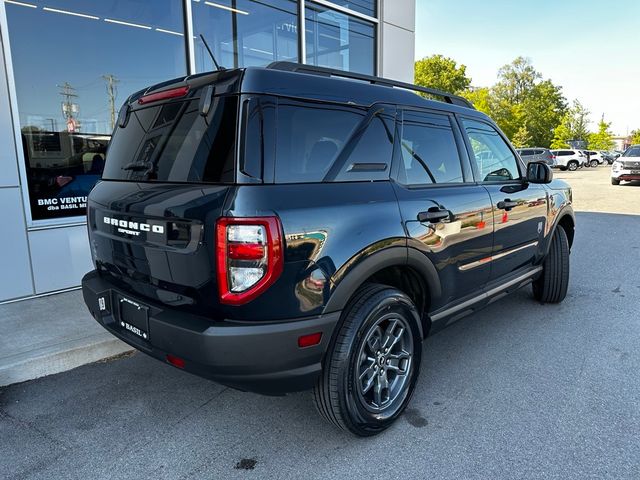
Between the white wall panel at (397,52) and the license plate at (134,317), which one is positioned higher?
the white wall panel at (397,52)

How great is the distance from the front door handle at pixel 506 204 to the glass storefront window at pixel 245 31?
4778 mm

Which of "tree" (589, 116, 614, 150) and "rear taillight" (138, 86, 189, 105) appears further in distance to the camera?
"tree" (589, 116, 614, 150)

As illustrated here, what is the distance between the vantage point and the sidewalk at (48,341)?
3.38 m

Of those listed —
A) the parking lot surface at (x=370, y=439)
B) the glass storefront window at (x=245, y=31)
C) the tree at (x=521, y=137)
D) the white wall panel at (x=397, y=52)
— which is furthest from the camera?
the tree at (x=521, y=137)

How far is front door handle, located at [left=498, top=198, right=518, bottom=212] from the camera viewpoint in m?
3.57

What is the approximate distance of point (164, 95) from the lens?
2553 millimetres

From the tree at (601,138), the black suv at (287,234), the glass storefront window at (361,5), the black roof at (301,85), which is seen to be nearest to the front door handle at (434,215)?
the black suv at (287,234)

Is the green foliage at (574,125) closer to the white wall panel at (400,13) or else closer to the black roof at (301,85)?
the white wall panel at (400,13)

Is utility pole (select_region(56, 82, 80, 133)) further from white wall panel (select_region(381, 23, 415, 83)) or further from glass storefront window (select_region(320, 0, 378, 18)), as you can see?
white wall panel (select_region(381, 23, 415, 83))

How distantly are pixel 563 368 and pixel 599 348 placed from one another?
1.96ft

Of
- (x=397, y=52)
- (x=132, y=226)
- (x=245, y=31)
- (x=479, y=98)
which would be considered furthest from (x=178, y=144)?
(x=479, y=98)

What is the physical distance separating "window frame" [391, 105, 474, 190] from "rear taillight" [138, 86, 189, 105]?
1.25 meters

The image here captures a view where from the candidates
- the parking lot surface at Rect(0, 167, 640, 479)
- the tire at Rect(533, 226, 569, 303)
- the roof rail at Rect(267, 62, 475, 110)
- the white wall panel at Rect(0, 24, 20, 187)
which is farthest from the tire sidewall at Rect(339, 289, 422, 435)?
the white wall panel at Rect(0, 24, 20, 187)

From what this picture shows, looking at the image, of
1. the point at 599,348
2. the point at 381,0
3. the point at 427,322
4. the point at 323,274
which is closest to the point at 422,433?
the point at 427,322
